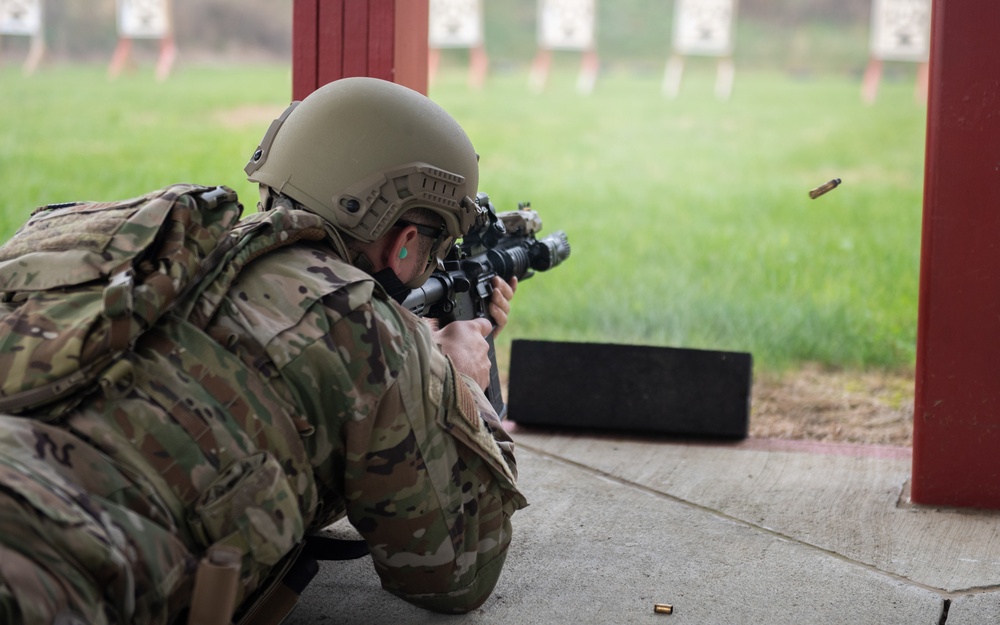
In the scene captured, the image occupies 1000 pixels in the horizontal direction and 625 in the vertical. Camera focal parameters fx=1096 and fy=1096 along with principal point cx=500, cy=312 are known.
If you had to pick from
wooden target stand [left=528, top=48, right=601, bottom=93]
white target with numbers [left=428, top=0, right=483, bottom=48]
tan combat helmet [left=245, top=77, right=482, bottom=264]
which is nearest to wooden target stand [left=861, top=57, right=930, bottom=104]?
wooden target stand [left=528, top=48, right=601, bottom=93]

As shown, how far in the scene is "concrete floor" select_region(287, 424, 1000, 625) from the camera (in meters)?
2.44

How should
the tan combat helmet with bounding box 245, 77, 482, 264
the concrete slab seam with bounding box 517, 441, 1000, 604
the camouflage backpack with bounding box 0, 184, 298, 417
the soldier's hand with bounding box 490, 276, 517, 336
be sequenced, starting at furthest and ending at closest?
1. the soldier's hand with bounding box 490, 276, 517, 336
2. the concrete slab seam with bounding box 517, 441, 1000, 604
3. the tan combat helmet with bounding box 245, 77, 482, 264
4. the camouflage backpack with bounding box 0, 184, 298, 417

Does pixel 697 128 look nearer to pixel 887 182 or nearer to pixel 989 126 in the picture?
pixel 887 182

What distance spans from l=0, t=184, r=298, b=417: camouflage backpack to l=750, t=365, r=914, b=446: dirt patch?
2656mm

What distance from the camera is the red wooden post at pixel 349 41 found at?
3.24 meters

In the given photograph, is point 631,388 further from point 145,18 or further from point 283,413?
point 145,18

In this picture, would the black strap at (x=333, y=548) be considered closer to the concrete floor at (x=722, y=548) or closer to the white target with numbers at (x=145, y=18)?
the concrete floor at (x=722, y=548)

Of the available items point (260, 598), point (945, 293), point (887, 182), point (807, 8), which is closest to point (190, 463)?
point (260, 598)

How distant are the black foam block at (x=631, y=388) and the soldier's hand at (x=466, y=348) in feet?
4.62

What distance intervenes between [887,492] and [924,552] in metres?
0.47

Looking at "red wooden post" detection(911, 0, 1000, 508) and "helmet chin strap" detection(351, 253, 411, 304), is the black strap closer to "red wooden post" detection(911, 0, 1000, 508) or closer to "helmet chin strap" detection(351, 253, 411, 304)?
A: "helmet chin strap" detection(351, 253, 411, 304)

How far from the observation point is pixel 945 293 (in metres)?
2.98

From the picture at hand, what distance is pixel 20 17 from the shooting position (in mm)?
12906

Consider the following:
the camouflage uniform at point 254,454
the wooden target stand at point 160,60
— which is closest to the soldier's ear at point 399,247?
the camouflage uniform at point 254,454
